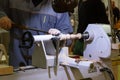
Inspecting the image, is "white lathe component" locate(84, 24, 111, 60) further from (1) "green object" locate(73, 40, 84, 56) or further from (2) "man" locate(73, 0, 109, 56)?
(2) "man" locate(73, 0, 109, 56)

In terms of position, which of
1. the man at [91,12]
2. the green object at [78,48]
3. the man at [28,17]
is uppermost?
the man at [91,12]

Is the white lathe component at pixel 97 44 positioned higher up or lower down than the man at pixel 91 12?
lower down

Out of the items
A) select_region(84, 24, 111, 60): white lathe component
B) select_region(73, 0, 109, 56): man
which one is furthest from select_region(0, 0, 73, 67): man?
select_region(73, 0, 109, 56): man

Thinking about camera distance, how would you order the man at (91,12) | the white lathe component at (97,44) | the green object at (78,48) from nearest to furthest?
the white lathe component at (97,44) → the green object at (78,48) → the man at (91,12)

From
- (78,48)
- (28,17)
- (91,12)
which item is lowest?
(78,48)

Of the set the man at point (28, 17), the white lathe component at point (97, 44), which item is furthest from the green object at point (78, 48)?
the white lathe component at point (97, 44)

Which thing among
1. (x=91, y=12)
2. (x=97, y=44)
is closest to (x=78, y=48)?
(x=97, y=44)

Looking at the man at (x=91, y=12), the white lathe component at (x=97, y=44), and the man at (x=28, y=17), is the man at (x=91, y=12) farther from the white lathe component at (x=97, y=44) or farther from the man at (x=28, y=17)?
the white lathe component at (x=97, y=44)

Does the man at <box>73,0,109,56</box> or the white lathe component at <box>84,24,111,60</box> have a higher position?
the man at <box>73,0,109,56</box>

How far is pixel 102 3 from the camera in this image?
7.04ft

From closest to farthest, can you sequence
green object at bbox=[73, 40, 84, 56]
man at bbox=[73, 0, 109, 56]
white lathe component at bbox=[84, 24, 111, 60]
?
white lathe component at bbox=[84, 24, 111, 60] < green object at bbox=[73, 40, 84, 56] < man at bbox=[73, 0, 109, 56]

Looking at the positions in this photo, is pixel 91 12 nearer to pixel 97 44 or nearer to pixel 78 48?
pixel 78 48

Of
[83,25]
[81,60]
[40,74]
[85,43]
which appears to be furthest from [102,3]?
[40,74]

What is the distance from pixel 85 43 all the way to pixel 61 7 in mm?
250
